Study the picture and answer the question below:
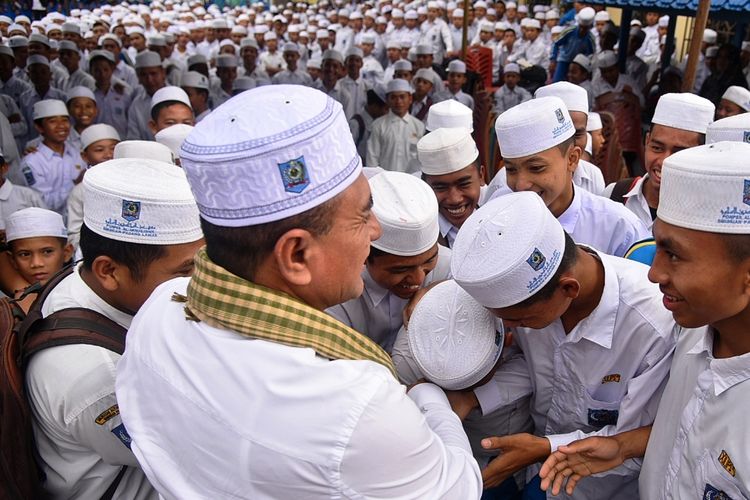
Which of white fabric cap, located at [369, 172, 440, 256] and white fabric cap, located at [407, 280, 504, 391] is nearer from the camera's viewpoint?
white fabric cap, located at [407, 280, 504, 391]

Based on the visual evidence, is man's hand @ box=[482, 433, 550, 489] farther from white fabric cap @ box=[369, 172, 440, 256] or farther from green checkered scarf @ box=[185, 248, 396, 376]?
green checkered scarf @ box=[185, 248, 396, 376]

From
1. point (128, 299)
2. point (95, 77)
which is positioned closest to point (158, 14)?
point (95, 77)

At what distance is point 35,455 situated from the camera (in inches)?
63.3

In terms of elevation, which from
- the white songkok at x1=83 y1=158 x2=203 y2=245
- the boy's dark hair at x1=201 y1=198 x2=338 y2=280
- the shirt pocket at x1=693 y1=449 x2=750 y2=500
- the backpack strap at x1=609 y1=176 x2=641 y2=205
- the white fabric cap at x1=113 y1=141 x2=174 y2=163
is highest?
the boy's dark hair at x1=201 y1=198 x2=338 y2=280

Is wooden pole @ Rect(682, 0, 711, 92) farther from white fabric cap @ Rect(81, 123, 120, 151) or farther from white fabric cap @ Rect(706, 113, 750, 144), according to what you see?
white fabric cap @ Rect(81, 123, 120, 151)

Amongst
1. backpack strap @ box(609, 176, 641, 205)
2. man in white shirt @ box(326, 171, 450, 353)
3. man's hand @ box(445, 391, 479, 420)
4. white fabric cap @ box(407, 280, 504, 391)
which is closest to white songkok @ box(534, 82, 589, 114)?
backpack strap @ box(609, 176, 641, 205)

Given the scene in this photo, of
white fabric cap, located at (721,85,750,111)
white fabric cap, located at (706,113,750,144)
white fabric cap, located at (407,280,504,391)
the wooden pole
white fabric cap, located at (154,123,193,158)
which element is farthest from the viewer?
white fabric cap, located at (721,85,750,111)

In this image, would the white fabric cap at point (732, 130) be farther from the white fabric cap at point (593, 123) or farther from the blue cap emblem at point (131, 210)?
the blue cap emblem at point (131, 210)

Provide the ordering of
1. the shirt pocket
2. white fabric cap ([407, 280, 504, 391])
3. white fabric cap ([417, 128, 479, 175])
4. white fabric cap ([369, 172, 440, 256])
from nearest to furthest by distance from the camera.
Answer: the shirt pocket → white fabric cap ([407, 280, 504, 391]) → white fabric cap ([369, 172, 440, 256]) → white fabric cap ([417, 128, 479, 175])

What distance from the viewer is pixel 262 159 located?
1072mm

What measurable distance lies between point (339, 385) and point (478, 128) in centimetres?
651

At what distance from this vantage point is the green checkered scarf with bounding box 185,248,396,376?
3.57 feet

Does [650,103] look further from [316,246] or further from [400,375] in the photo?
[316,246]

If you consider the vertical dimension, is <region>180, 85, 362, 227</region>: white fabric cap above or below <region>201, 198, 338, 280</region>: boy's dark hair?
above
